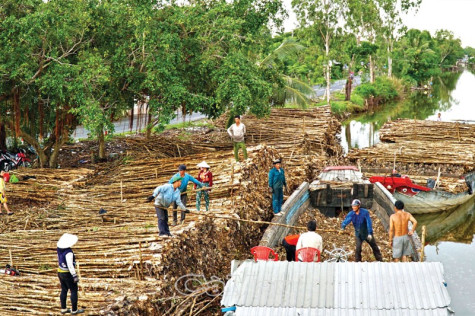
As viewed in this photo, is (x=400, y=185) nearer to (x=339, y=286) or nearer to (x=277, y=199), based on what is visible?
(x=277, y=199)

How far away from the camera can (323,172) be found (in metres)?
19.3

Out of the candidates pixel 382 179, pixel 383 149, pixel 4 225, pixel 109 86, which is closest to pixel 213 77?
pixel 109 86

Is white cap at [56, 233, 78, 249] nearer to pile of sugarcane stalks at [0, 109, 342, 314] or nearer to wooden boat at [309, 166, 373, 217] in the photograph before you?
pile of sugarcane stalks at [0, 109, 342, 314]

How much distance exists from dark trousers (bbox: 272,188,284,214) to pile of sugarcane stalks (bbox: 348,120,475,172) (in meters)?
10.9

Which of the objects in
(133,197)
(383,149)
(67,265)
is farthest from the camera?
(383,149)

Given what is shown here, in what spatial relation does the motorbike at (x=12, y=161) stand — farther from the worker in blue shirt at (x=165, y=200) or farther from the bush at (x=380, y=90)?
the bush at (x=380, y=90)

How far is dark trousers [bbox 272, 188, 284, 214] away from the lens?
1379 centimetres

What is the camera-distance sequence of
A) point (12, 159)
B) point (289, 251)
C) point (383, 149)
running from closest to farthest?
point (289, 251) < point (12, 159) < point (383, 149)

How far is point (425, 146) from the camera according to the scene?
24531 mm

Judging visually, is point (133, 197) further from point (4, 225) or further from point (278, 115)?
point (278, 115)

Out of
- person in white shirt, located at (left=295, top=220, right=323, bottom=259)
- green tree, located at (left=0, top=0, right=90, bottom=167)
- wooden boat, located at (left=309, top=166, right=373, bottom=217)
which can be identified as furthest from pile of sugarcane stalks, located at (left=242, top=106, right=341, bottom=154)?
person in white shirt, located at (left=295, top=220, right=323, bottom=259)

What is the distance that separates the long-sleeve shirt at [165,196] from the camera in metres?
10.6

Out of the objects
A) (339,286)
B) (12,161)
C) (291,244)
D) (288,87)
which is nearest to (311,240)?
(291,244)

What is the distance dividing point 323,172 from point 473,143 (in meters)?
10.0
